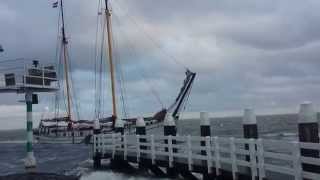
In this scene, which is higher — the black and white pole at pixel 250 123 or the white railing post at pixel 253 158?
the black and white pole at pixel 250 123

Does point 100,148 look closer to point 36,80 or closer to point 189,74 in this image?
A: point 36,80

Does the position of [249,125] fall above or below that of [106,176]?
above

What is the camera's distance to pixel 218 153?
17.1m

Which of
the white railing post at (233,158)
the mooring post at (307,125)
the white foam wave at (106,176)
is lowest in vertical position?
the white foam wave at (106,176)

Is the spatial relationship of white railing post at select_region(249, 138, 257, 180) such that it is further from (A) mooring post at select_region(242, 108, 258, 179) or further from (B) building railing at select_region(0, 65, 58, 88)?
(B) building railing at select_region(0, 65, 58, 88)

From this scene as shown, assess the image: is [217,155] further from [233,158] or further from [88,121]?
[88,121]

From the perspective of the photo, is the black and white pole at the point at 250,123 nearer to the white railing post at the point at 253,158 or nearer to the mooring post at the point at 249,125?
the mooring post at the point at 249,125

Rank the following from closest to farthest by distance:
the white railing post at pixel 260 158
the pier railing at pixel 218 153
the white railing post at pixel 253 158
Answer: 1. the pier railing at pixel 218 153
2. the white railing post at pixel 260 158
3. the white railing post at pixel 253 158

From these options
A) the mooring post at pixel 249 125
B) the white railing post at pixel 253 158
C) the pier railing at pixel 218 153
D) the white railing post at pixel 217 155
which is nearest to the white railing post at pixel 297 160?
the pier railing at pixel 218 153

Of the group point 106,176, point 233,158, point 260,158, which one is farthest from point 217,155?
point 106,176

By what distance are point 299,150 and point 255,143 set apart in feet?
6.24

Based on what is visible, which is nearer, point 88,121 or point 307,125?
point 307,125

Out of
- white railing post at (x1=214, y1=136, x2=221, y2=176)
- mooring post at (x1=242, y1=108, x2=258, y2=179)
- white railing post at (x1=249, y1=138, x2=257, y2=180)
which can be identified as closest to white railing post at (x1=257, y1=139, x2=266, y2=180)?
white railing post at (x1=249, y1=138, x2=257, y2=180)

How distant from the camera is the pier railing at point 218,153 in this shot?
13.0 meters
